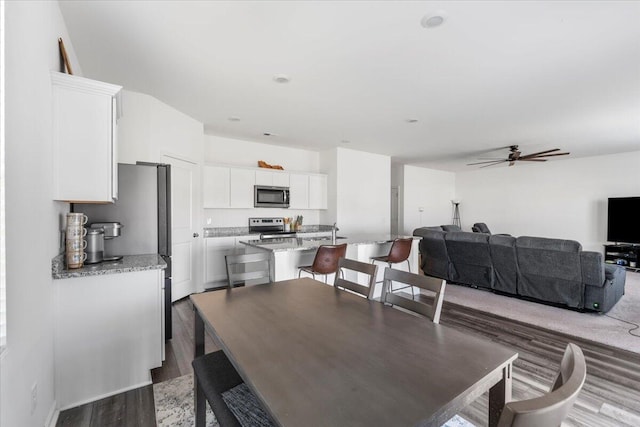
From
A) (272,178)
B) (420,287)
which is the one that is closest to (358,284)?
(420,287)

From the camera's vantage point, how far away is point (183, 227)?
13.9 ft

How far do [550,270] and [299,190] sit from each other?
4.22m

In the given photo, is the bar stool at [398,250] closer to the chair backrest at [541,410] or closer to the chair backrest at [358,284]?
the chair backrest at [358,284]

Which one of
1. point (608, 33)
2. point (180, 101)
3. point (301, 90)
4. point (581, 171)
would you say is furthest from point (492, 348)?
point (581, 171)

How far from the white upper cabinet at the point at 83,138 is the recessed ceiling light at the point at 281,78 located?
56.4 inches

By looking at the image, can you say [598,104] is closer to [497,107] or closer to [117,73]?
[497,107]

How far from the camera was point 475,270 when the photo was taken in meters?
4.77

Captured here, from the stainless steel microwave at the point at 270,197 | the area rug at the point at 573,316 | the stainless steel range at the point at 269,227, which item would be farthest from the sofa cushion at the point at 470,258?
the stainless steel microwave at the point at 270,197

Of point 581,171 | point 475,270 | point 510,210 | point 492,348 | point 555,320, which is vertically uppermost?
point 581,171

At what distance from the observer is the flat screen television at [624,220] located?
6.33 m

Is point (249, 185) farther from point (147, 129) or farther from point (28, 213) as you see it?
point (28, 213)

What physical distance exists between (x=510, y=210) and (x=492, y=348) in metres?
8.72

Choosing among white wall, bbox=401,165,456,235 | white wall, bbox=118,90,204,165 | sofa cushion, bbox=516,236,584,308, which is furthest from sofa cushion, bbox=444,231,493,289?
white wall, bbox=118,90,204,165

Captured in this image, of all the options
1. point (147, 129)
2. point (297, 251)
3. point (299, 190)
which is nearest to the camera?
point (297, 251)
